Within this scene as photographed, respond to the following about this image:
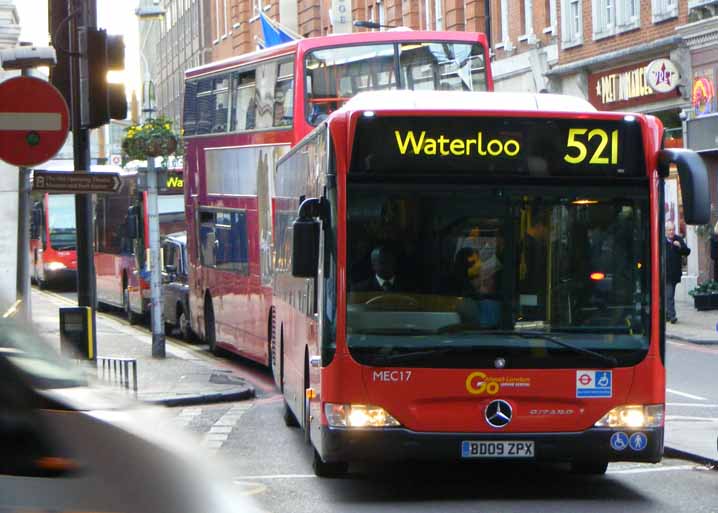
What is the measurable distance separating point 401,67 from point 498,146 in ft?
31.6

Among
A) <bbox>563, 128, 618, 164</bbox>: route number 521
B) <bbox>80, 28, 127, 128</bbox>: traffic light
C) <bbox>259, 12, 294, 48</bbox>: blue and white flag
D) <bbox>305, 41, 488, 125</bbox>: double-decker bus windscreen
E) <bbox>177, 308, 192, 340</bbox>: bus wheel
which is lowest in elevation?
<bbox>177, 308, 192, 340</bbox>: bus wheel

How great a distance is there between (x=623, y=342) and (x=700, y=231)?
2206 centimetres

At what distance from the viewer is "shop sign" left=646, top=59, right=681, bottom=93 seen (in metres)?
33.6

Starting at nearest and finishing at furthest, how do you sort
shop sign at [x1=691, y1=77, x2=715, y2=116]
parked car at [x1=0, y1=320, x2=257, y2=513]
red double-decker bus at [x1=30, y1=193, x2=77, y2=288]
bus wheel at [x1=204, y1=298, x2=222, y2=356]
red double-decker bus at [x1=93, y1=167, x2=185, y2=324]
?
parked car at [x1=0, y1=320, x2=257, y2=513]
bus wheel at [x1=204, y1=298, x2=222, y2=356]
red double-decker bus at [x1=93, y1=167, x2=185, y2=324]
shop sign at [x1=691, y1=77, x2=715, y2=116]
red double-decker bus at [x1=30, y1=193, x2=77, y2=288]

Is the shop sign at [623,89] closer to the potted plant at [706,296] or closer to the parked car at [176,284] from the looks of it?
the potted plant at [706,296]

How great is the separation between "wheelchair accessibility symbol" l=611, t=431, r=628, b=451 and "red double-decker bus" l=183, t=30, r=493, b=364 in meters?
8.78

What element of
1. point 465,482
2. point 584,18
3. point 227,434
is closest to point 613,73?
point 584,18

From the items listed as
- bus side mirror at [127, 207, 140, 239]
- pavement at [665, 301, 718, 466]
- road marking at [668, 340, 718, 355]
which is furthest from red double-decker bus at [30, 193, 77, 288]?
pavement at [665, 301, 718, 466]

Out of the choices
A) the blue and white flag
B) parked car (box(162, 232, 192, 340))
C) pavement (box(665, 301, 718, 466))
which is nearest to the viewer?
pavement (box(665, 301, 718, 466))

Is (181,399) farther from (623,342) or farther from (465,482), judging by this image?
(623,342)

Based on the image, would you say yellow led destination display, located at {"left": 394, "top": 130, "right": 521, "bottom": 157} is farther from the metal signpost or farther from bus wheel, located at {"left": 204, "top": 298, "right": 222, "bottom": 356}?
bus wheel, located at {"left": 204, "top": 298, "right": 222, "bottom": 356}

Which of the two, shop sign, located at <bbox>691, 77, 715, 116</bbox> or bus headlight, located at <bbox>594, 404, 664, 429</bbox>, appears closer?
bus headlight, located at <bbox>594, 404, 664, 429</bbox>

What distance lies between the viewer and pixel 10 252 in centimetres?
1728

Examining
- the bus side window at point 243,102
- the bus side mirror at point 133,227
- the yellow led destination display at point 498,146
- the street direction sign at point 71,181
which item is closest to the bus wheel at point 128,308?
the bus side mirror at point 133,227
